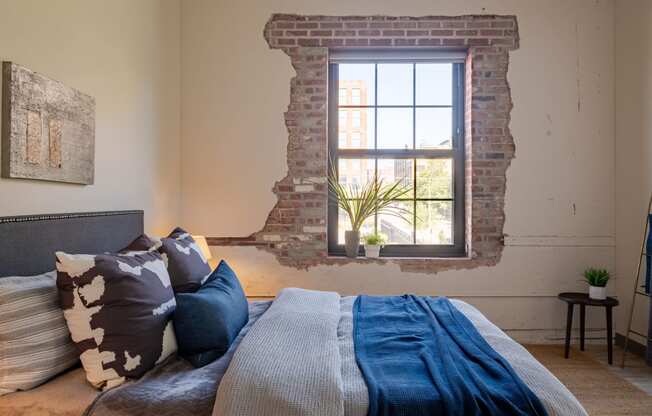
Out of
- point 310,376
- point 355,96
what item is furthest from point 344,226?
point 310,376

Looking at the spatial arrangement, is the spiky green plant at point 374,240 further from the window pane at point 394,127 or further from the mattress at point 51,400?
the mattress at point 51,400

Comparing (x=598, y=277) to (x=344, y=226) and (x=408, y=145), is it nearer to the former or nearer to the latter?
(x=408, y=145)

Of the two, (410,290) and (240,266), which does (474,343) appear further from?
(240,266)

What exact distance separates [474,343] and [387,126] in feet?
7.83

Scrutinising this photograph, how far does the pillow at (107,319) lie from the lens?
1.47 meters

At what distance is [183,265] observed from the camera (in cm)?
209

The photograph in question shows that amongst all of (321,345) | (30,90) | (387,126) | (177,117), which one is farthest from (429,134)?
(30,90)

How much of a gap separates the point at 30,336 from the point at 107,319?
9.3 inches

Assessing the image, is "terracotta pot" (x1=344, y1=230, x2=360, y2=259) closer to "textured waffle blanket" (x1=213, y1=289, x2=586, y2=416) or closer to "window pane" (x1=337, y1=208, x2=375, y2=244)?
"window pane" (x1=337, y1=208, x2=375, y2=244)

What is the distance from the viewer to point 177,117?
11.9 ft

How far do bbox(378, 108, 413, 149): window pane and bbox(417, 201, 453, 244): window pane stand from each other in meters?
0.59

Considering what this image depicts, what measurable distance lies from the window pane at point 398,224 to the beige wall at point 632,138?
1.73m

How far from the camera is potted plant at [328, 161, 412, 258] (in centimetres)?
363

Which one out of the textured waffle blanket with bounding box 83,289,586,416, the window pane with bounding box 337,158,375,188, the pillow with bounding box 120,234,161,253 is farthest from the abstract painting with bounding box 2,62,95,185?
the window pane with bounding box 337,158,375,188
